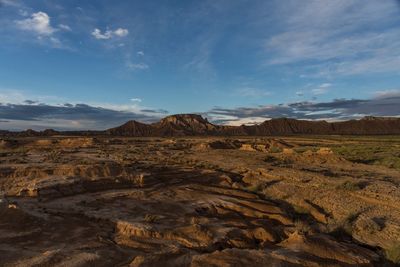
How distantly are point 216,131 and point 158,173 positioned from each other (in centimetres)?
11674

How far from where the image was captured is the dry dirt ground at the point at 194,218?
35.1ft

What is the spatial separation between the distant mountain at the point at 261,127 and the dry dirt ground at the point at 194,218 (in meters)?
109

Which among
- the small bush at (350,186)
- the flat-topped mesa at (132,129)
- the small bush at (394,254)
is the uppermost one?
the flat-topped mesa at (132,129)

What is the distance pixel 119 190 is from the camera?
789 inches

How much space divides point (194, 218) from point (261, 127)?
13454cm

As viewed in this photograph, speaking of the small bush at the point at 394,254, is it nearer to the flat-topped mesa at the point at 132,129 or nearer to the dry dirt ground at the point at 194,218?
the dry dirt ground at the point at 194,218

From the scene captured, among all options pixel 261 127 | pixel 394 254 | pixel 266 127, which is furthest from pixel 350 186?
pixel 266 127

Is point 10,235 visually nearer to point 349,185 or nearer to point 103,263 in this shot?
point 103,263

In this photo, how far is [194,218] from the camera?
1488 cm

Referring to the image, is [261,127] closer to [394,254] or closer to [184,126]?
[184,126]

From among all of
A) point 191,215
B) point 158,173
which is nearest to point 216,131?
point 158,173

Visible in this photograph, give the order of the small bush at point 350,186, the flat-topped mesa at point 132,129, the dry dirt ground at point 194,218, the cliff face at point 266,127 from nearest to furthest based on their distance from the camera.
→ 1. the dry dirt ground at point 194,218
2. the small bush at point 350,186
3. the flat-topped mesa at point 132,129
4. the cliff face at point 266,127

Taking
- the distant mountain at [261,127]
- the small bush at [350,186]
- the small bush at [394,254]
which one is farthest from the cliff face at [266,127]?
the small bush at [394,254]

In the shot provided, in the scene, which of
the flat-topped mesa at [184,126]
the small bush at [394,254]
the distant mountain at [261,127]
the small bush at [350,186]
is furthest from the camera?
the distant mountain at [261,127]
